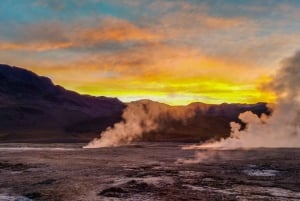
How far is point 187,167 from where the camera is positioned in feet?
153

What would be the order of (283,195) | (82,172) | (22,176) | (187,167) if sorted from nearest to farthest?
(283,195)
(22,176)
(82,172)
(187,167)

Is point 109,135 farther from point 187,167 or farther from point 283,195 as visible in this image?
point 283,195

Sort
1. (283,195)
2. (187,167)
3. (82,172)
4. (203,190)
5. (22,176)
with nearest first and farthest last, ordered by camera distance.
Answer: (283,195) → (203,190) → (22,176) → (82,172) → (187,167)

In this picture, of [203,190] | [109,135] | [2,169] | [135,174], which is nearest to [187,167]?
[135,174]

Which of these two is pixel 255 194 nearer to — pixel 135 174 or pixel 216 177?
pixel 216 177

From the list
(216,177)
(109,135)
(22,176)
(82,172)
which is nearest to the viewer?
(216,177)

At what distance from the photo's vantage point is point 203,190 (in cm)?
3088

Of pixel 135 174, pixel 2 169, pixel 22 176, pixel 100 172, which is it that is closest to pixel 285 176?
pixel 135 174

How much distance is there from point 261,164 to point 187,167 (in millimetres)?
9044

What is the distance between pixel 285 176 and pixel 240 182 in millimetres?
6066

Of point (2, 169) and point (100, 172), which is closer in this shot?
point (100, 172)

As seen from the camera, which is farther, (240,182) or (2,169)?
(2,169)

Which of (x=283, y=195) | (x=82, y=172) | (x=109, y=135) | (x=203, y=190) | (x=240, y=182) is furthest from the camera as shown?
(x=109, y=135)

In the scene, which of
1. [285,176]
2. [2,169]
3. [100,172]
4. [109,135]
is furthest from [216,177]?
[109,135]
